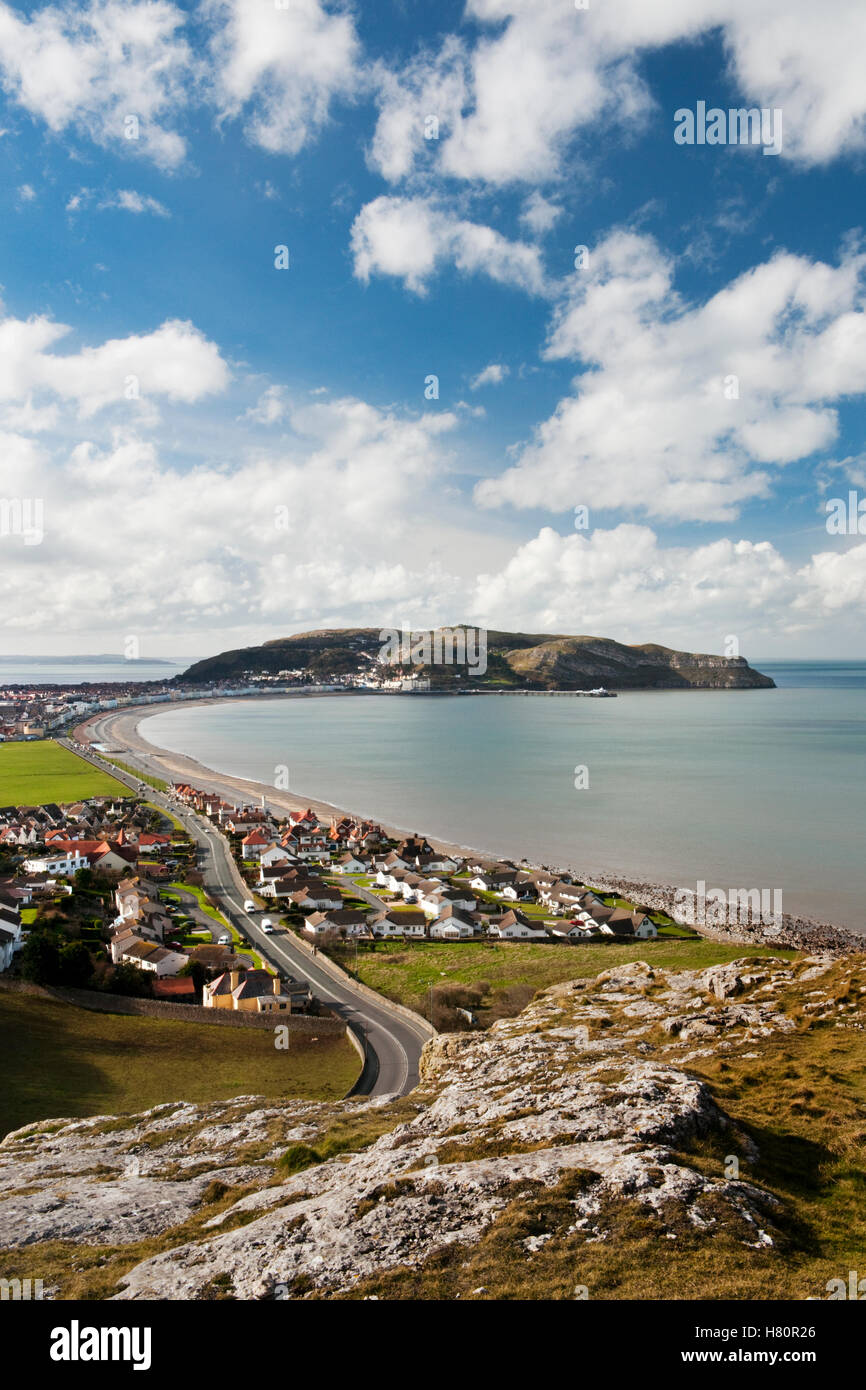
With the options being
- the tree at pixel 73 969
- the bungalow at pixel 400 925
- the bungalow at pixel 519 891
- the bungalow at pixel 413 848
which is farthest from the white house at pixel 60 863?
the bungalow at pixel 519 891

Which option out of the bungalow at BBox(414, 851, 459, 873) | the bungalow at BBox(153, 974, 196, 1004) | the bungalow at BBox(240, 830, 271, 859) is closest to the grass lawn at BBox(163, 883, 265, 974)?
the bungalow at BBox(153, 974, 196, 1004)

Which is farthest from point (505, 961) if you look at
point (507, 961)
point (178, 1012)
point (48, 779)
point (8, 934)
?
point (48, 779)

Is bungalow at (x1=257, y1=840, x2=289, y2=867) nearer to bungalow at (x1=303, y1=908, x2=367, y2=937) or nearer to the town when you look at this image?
the town

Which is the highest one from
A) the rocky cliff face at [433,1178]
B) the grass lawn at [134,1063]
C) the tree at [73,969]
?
the rocky cliff face at [433,1178]

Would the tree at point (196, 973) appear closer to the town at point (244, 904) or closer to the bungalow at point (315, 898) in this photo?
the town at point (244, 904)

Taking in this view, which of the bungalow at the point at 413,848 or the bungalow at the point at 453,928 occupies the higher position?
the bungalow at the point at 413,848

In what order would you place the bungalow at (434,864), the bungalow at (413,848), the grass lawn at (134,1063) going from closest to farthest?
the grass lawn at (134,1063)
the bungalow at (434,864)
the bungalow at (413,848)
